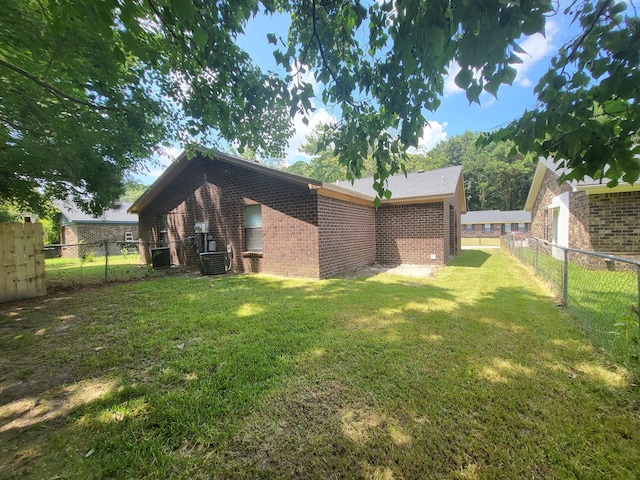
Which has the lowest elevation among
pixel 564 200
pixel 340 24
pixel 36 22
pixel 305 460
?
pixel 305 460

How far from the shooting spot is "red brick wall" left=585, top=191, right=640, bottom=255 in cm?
819

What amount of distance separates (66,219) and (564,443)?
29.4m

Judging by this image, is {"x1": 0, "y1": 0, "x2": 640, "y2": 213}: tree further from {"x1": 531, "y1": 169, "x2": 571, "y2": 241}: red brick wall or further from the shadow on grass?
{"x1": 531, "y1": 169, "x2": 571, "y2": 241}: red brick wall

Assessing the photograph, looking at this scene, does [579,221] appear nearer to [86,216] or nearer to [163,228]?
[163,228]

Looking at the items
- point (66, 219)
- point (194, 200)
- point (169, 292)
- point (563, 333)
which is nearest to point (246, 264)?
point (169, 292)

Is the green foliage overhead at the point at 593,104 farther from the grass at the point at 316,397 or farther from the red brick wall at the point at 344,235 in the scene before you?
the red brick wall at the point at 344,235

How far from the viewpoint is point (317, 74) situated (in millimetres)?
3137

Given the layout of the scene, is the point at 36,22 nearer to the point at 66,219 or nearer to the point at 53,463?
the point at 53,463

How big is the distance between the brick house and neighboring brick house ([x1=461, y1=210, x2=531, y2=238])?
1155 inches

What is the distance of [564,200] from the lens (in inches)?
419

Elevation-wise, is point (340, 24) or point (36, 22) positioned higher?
point (36, 22)

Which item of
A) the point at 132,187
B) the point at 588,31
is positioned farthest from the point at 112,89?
the point at 132,187

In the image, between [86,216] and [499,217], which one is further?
[499,217]

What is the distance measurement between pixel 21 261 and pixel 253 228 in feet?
18.9
